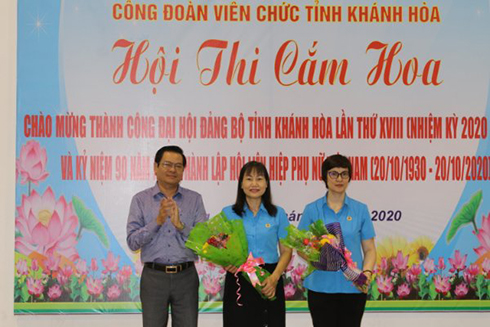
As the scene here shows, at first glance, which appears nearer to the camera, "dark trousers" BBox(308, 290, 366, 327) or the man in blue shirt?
"dark trousers" BBox(308, 290, 366, 327)

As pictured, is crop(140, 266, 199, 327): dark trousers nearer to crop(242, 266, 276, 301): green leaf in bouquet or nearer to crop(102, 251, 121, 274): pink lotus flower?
crop(242, 266, 276, 301): green leaf in bouquet

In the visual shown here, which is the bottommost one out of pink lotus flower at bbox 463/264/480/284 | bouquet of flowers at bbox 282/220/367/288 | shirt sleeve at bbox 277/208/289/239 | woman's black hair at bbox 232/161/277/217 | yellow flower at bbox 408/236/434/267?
pink lotus flower at bbox 463/264/480/284

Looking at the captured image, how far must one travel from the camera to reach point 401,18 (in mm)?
3861

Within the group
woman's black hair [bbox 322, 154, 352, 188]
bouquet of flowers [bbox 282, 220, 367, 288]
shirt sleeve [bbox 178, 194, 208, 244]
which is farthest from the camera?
shirt sleeve [bbox 178, 194, 208, 244]

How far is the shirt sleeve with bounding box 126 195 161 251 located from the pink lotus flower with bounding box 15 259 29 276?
1.17m

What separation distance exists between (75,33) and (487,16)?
2.91 m

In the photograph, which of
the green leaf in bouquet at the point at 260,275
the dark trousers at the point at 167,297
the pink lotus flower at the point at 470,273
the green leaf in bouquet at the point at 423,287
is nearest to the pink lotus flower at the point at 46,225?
the dark trousers at the point at 167,297

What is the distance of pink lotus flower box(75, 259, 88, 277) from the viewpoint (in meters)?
3.75

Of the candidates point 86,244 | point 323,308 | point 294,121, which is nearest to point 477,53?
point 294,121

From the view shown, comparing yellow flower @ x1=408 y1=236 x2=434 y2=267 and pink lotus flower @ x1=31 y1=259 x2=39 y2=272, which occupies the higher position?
yellow flower @ x1=408 y1=236 x2=434 y2=267

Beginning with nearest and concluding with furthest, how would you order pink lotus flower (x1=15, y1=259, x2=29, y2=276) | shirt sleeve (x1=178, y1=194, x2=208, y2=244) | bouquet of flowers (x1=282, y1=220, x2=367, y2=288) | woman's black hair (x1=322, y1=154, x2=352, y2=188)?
bouquet of flowers (x1=282, y1=220, x2=367, y2=288)
woman's black hair (x1=322, y1=154, x2=352, y2=188)
shirt sleeve (x1=178, y1=194, x2=208, y2=244)
pink lotus flower (x1=15, y1=259, x2=29, y2=276)

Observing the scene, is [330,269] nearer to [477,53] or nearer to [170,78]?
[170,78]

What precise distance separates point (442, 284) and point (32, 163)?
2957 millimetres

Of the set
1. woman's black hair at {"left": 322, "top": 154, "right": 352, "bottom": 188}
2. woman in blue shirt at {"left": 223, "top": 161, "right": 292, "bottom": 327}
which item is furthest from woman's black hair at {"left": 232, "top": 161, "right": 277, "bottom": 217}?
woman's black hair at {"left": 322, "top": 154, "right": 352, "bottom": 188}
